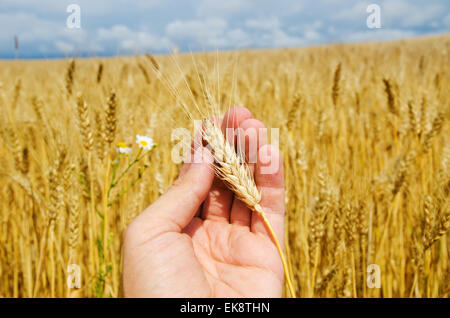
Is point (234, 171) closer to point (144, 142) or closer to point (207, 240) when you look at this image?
point (207, 240)

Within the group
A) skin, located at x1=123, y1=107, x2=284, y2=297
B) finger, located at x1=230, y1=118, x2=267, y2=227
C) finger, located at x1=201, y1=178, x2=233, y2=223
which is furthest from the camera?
finger, located at x1=201, y1=178, x2=233, y2=223

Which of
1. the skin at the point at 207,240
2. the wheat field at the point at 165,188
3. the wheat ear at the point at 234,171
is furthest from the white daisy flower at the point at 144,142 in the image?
the wheat ear at the point at 234,171

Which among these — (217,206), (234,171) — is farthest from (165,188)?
(234,171)

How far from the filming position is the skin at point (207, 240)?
93cm

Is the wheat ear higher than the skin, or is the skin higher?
Answer: the wheat ear

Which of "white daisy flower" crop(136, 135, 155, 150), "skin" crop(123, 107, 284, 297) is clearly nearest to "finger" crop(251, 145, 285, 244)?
"skin" crop(123, 107, 284, 297)

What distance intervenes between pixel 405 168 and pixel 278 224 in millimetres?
842

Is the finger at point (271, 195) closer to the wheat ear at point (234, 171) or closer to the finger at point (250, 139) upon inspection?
the finger at point (250, 139)

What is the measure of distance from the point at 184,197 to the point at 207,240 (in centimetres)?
30

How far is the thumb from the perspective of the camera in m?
1.00

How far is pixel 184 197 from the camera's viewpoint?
103 cm

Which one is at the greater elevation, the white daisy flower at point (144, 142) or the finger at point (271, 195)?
the white daisy flower at point (144, 142)

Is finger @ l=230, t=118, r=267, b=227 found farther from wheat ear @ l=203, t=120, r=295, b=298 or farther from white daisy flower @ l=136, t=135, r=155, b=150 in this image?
Result: white daisy flower @ l=136, t=135, r=155, b=150
